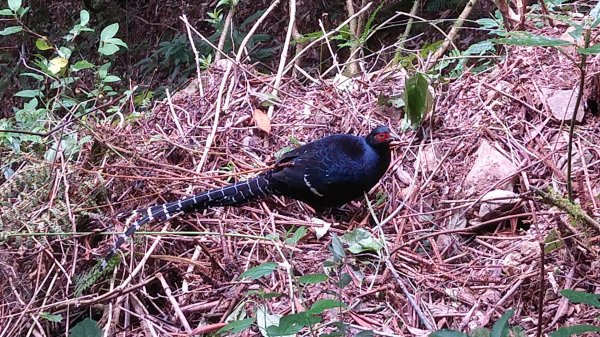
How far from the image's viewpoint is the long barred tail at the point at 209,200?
8.23 feet

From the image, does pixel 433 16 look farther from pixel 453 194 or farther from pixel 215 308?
pixel 215 308

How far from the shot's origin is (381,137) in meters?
2.83

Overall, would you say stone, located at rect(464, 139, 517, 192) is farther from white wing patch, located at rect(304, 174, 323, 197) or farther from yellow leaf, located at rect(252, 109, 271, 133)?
yellow leaf, located at rect(252, 109, 271, 133)

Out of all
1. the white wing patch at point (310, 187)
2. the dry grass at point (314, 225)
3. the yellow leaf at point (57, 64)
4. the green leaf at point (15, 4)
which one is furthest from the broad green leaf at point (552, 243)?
the green leaf at point (15, 4)

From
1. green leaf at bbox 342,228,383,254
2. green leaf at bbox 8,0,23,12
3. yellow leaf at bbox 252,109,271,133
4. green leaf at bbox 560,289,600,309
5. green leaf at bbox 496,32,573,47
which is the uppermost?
green leaf at bbox 496,32,573,47

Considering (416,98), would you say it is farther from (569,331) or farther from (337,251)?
(569,331)

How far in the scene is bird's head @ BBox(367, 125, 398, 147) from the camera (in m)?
2.83

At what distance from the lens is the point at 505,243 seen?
2324 mm

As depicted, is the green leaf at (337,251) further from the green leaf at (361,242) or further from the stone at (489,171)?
the stone at (489,171)

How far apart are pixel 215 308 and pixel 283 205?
0.78m

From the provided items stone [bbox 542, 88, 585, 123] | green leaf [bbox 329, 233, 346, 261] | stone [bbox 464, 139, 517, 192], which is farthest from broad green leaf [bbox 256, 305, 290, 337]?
stone [bbox 542, 88, 585, 123]

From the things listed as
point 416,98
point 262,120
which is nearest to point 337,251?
point 416,98

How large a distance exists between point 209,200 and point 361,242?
0.69 m

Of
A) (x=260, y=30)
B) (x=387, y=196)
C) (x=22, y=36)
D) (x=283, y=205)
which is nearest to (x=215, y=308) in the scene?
(x=283, y=205)
